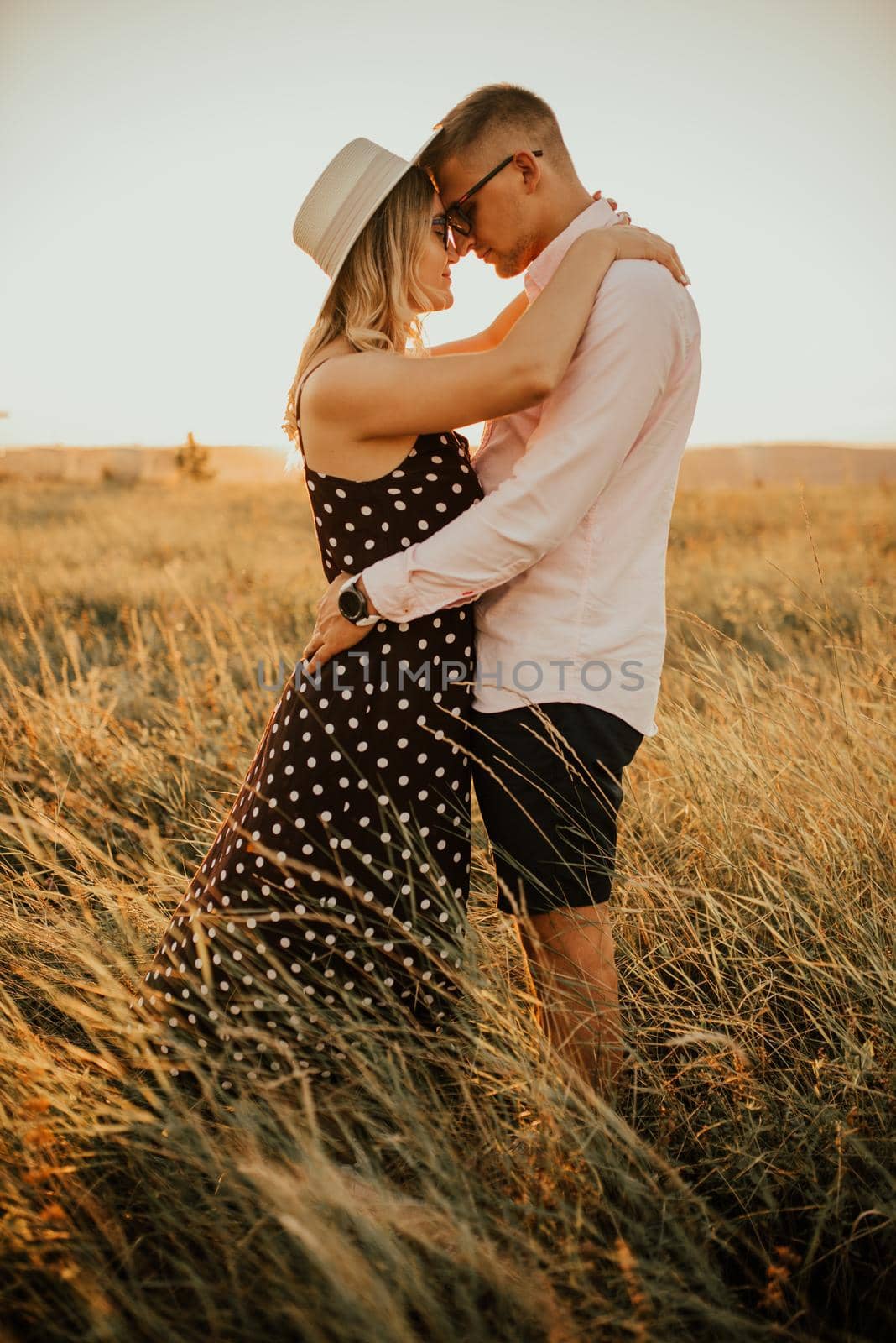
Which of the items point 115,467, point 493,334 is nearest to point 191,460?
point 115,467

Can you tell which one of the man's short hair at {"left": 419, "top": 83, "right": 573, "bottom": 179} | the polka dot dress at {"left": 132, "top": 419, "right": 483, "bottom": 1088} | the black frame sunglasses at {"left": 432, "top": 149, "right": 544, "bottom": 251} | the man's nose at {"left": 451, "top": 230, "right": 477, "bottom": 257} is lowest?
the polka dot dress at {"left": 132, "top": 419, "right": 483, "bottom": 1088}

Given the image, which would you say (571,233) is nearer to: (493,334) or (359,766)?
(493,334)

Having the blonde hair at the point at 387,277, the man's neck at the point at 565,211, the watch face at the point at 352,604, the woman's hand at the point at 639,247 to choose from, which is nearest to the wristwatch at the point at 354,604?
the watch face at the point at 352,604

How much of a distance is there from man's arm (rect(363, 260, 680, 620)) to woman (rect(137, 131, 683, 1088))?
0.11 metres

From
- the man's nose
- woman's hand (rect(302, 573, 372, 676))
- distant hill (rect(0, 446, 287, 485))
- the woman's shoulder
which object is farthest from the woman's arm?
distant hill (rect(0, 446, 287, 485))

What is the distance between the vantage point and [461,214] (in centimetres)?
208

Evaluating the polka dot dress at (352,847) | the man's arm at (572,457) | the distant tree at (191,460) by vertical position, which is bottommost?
the polka dot dress at (352,847)

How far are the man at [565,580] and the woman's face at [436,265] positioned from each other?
0.06 m

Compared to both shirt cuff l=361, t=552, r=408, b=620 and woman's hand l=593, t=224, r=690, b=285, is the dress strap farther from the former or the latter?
woman's hand l=593, t=224, r=690, b=285

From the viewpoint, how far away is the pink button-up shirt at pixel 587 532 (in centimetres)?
173

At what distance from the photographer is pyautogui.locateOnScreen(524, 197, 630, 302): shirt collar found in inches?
79.1

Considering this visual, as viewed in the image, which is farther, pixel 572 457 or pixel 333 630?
pixel 333 630

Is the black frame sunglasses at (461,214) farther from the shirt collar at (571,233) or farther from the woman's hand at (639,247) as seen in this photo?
the woman's hand at (639,247)

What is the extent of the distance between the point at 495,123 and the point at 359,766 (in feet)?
4.96
